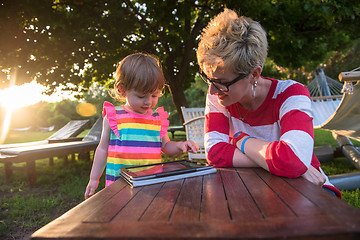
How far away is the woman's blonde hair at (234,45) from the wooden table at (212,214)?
70cm

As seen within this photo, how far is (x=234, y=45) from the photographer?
1.40 m

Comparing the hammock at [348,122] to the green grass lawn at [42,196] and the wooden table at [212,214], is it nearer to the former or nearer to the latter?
the green grass lawn at [42,196]

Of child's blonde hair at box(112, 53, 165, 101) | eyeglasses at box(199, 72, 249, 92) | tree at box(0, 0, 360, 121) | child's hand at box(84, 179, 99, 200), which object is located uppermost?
tree at box(0, 0, 360, 121)

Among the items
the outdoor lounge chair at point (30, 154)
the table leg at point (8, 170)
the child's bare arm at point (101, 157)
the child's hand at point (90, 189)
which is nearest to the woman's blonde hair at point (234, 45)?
the child's bare arm at point (101, 157)

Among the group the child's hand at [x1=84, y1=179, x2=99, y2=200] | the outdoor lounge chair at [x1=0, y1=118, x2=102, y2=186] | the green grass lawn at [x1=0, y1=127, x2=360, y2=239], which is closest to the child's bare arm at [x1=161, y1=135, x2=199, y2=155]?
the child's hand at [x1=84, y1=179, x2=99, y2=200]

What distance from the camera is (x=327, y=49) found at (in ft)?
28.8

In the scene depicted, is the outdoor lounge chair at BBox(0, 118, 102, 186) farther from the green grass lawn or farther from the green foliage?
the green foliage

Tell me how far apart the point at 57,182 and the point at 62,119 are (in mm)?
24825

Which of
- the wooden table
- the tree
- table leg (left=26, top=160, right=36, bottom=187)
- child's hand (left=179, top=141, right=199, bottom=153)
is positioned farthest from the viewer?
the tree

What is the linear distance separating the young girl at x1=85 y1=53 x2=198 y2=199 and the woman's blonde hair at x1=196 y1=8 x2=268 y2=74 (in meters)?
0.50

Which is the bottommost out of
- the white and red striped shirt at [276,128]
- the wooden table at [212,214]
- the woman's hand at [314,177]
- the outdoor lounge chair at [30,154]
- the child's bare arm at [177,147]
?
the outdoor lounge chair at [30,154]

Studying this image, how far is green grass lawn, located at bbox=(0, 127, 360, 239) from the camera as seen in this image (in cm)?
283

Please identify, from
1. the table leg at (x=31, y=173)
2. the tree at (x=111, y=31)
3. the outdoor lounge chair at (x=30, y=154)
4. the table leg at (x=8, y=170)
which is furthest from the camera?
the tree at (x=111, y=31)

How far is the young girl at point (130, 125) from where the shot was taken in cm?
180
